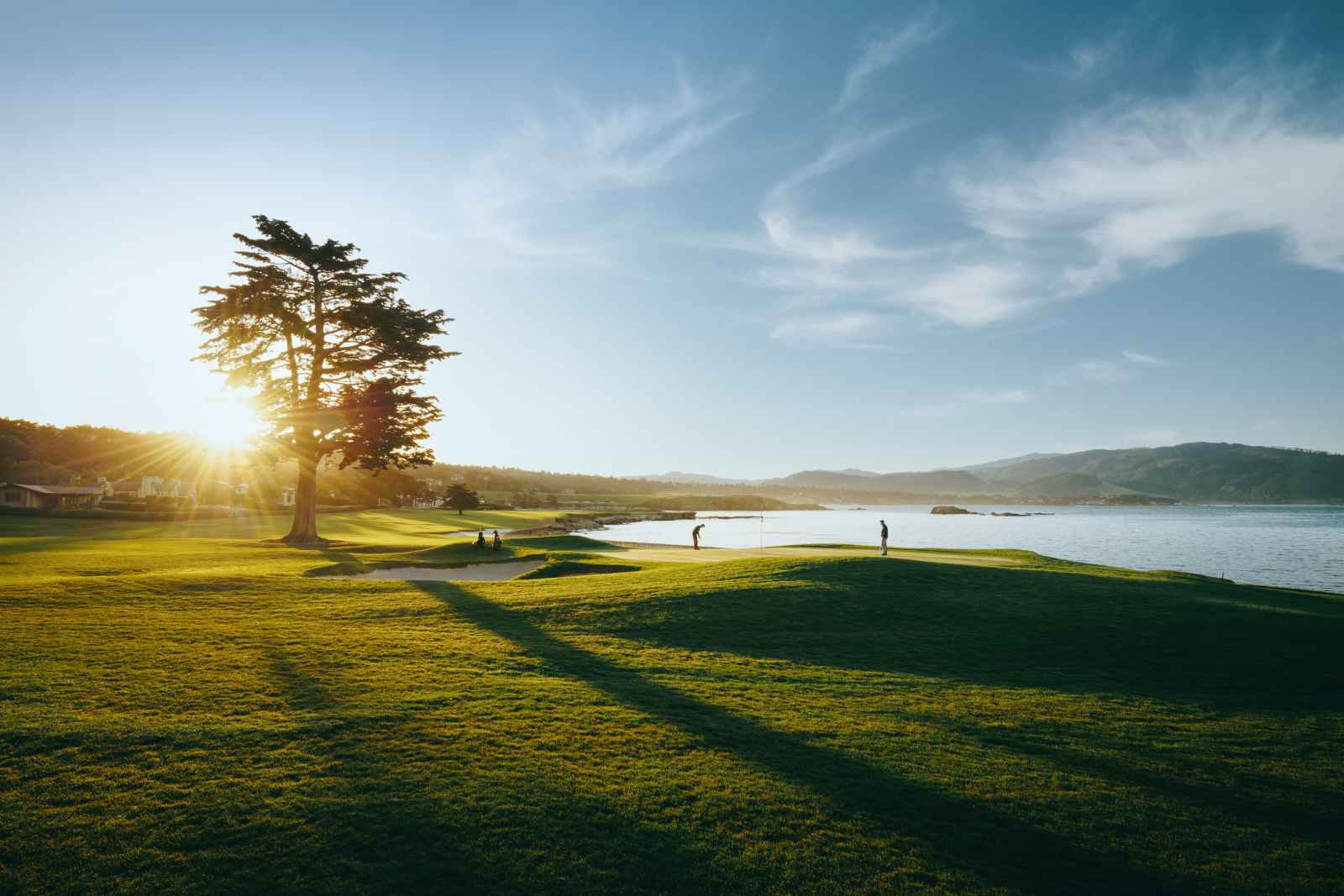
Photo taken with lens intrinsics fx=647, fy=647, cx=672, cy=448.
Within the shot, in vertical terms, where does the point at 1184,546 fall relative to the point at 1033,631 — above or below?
below

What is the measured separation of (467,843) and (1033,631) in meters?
13.6

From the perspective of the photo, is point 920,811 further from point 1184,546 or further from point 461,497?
point 461,497

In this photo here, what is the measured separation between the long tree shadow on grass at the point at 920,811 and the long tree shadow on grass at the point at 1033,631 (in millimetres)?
4087

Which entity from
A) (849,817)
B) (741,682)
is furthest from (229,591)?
(849,817)

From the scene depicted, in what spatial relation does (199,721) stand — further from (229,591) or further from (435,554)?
(435,554)

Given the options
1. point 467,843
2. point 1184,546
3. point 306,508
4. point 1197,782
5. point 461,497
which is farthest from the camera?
point 461,497

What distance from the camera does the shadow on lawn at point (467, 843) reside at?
17.4ft

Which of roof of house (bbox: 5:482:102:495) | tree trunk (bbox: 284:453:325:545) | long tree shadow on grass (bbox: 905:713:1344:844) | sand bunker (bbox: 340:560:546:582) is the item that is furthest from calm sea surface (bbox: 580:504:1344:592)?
roof of house (bbox: 5:482:102:495)

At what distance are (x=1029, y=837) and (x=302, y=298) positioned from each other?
38.8 m

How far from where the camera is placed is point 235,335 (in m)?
33.8

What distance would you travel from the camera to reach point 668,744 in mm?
8102

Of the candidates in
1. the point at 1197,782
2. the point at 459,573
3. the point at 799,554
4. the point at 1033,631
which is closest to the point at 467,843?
the point at 1197,782

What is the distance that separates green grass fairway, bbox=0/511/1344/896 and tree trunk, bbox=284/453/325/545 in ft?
60.9

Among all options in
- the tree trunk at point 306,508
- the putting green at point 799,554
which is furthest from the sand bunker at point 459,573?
the tree trunk at point 306,508
